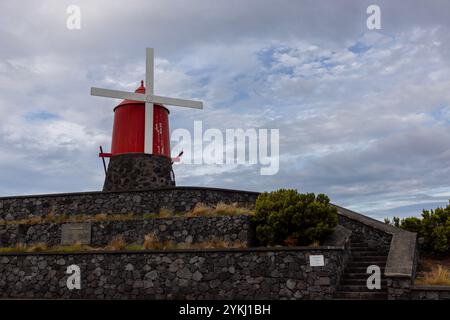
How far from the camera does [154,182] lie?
21594 millimetres

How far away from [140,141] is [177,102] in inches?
101

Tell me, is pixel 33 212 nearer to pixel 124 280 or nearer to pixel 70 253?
pixel 70 253

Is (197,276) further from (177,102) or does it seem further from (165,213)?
(177,102)

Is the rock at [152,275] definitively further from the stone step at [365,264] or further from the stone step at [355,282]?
the stone step at [365,264]

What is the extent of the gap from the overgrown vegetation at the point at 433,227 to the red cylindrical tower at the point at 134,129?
10649mm

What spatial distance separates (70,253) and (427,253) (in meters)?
13.0

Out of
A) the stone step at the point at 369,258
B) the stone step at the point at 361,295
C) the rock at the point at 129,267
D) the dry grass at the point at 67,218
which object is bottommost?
the stone step at the point at 361,295

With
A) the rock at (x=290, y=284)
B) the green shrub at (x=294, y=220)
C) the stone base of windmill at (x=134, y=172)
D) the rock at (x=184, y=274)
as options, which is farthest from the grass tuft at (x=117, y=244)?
the rock at (x=290, y=284)

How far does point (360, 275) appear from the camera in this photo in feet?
49.0

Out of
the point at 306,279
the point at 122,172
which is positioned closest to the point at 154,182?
the point at 122,172

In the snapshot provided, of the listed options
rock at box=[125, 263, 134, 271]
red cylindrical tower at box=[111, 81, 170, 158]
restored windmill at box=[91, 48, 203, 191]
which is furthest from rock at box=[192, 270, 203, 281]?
red cylindrical tower at box=[111, 81, 170, 158]

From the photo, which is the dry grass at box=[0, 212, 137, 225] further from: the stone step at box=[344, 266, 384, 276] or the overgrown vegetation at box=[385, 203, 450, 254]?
the overgrown vegetation at box=[385, 203, 450, 254]

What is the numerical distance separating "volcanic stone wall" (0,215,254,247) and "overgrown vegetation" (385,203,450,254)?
6963 mm

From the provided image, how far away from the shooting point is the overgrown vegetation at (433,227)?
18.5 meters
